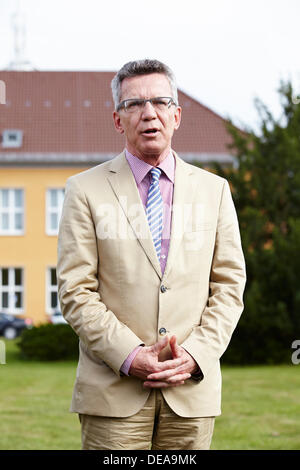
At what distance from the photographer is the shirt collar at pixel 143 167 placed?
3.33 meters

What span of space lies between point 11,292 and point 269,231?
683 inches

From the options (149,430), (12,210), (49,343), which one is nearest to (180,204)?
(149,430)

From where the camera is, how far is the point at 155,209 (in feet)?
10.7

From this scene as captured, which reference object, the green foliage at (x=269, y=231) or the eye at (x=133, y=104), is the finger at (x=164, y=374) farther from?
the green foliage at (x=269, y=231)

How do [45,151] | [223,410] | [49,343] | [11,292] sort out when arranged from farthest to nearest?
1. [11,292]
2. [45,151]
3. [49,343]
4. [223,410]

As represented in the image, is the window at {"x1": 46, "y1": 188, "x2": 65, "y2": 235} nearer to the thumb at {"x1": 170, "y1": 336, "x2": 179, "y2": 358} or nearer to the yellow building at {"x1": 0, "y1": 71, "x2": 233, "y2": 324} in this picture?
the yellow building at {"x1": 0, "y1": 71, "x2": 233, "y2": 324}

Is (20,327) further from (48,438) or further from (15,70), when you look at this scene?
(48,438)

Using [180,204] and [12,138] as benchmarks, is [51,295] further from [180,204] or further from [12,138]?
[180,204]

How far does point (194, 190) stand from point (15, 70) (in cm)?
3310

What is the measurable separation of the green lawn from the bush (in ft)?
9.50

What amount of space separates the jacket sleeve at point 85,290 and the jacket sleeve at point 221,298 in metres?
0.26

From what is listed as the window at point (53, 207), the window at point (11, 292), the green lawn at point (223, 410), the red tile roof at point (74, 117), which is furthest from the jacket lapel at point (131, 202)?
the window at point (11, 292)

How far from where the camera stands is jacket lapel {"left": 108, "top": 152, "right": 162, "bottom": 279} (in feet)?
10.4

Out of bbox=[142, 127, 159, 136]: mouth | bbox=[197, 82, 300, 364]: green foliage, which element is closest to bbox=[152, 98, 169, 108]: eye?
bbox=[142, 127, 159, 136]: mouth
